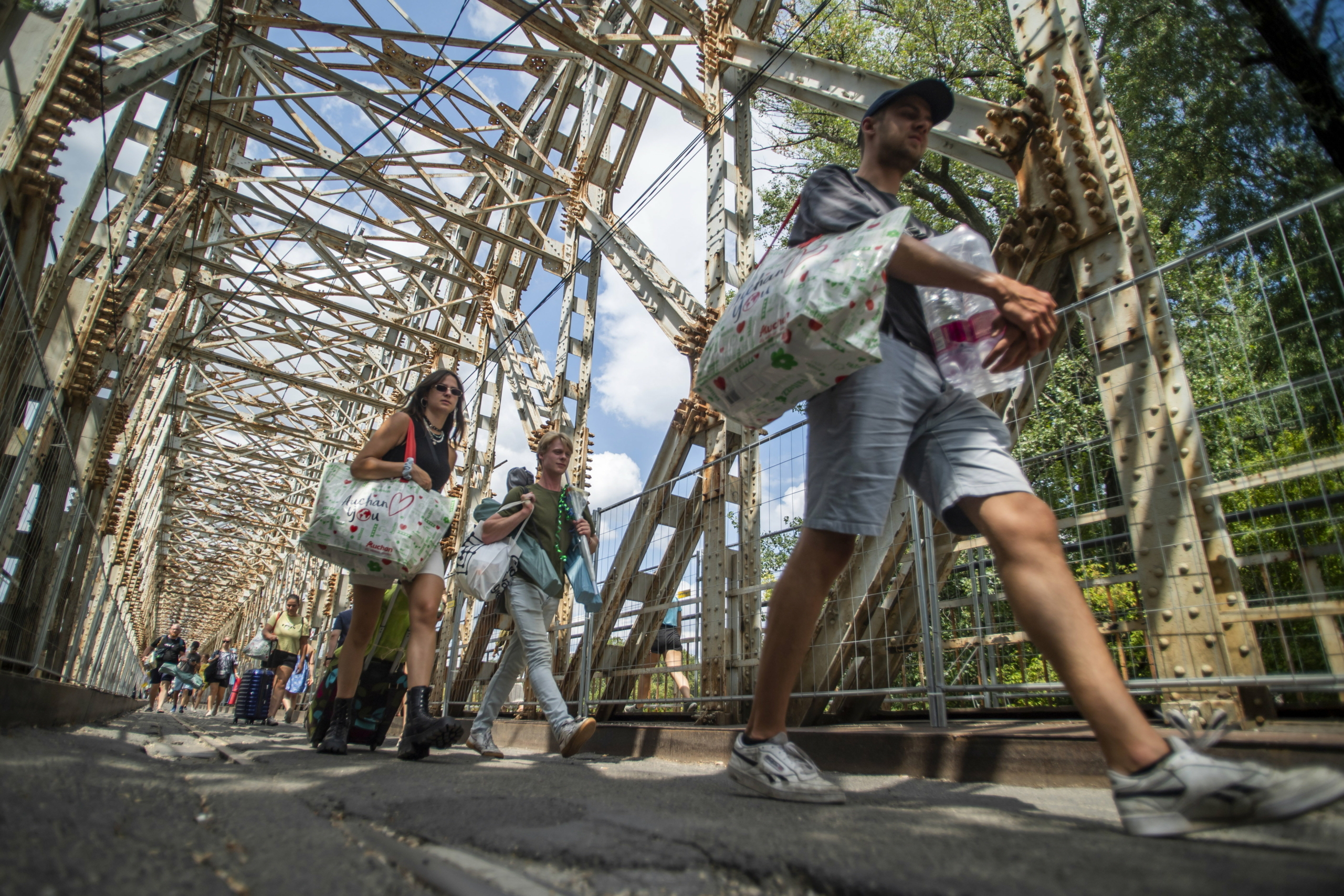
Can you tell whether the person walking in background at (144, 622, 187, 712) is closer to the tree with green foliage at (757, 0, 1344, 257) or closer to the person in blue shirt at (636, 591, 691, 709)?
the person in blue shirt at (636, 591, 691, 709)

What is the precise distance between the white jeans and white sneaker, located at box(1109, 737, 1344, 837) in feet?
8.79

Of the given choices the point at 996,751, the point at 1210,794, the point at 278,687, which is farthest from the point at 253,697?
the point at 1210,794

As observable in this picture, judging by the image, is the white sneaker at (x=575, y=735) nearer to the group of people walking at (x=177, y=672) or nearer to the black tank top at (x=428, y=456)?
the black tank top at (x=428, y=456)

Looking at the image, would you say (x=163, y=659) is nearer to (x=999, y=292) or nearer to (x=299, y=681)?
(x=299, y=681)

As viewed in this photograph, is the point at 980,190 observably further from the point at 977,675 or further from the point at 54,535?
the point at 54,535

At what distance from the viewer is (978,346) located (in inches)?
82.6

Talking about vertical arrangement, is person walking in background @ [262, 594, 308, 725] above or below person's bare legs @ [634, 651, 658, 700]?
above

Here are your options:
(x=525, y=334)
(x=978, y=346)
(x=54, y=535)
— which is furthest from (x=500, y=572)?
(x=525, y=334)

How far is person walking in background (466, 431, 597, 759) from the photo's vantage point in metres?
3.75

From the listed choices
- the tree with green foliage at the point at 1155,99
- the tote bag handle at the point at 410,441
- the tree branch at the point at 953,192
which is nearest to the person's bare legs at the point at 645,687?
the tote bag handle at the point at 410,441

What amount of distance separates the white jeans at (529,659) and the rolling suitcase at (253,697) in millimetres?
7867

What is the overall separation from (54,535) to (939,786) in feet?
19.8

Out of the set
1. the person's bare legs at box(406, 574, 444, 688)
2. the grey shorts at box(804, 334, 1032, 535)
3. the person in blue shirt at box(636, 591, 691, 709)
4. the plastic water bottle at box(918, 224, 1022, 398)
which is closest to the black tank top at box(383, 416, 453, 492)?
the person's bare legs at box(406, 574, 444, 688)

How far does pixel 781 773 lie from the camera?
6.18ft
